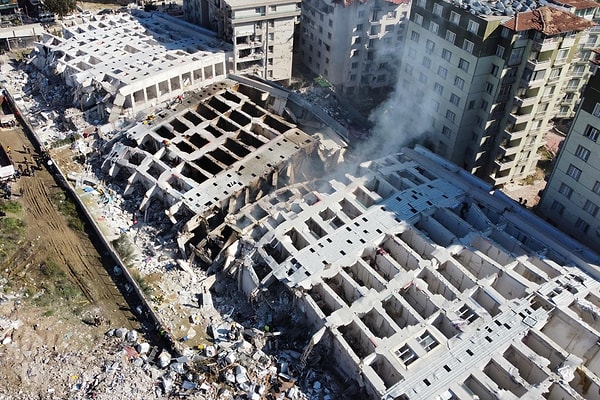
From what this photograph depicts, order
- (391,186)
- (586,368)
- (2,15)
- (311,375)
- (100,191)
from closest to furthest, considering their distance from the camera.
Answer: (586,368) → (311,375) → (391,186) → (100,191) → (2,15)

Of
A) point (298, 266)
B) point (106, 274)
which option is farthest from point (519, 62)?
point (106, 274)

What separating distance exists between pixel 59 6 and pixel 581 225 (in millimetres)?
60620

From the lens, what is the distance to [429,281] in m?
32.0

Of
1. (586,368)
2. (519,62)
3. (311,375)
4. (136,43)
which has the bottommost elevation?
(311,375)

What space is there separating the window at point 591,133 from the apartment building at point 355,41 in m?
24.9

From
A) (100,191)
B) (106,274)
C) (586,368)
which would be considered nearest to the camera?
(586,368)

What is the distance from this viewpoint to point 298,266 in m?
31.6

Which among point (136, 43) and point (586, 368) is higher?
point (136, 43)

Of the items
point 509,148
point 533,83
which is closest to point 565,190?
point 509,148

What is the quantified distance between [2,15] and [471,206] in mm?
59316

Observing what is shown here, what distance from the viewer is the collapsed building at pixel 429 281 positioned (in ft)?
88.3

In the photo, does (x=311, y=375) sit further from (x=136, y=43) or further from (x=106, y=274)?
(x=136, y=43)

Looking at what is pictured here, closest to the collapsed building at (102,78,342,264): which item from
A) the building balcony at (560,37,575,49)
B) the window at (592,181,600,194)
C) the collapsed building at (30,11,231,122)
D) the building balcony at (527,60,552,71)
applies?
the collapsed building at (30,11,231,122)

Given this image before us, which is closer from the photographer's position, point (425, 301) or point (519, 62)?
point (425, 301)
